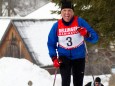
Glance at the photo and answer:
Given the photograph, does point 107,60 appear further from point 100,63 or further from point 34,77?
point 34,77

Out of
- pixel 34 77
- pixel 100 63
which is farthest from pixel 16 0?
pixel 34 77

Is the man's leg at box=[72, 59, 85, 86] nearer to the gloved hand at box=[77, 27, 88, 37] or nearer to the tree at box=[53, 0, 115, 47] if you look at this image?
the gloved hand at box=[77, 27, 88, 37]

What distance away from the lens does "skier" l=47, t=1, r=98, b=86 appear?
19.7ft

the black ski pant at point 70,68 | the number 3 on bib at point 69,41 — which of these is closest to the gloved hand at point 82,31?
the number 3 on bib at point 69,41

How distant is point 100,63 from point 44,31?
241 inches

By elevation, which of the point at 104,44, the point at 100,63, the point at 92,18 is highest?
the point at 92,18

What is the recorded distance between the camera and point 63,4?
6.05 metres

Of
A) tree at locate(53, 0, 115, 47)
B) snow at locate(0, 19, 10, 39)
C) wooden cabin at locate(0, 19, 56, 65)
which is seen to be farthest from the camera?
snow at locate(0, 19, 10, 39)

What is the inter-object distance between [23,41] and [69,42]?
71.7ft

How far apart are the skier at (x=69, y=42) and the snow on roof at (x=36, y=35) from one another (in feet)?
66.2

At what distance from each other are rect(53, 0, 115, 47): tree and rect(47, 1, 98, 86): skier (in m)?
5.86

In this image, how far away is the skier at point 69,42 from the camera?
5.99 meters

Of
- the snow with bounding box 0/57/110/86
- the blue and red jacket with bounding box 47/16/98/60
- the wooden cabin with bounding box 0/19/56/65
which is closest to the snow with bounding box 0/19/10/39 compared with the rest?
the wooden cabin with bounding box 0/19/56/65

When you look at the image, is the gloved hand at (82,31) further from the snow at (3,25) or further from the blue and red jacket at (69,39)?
the snow at (3,25)
